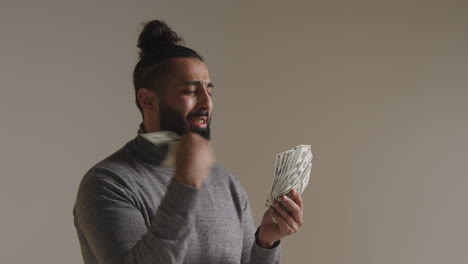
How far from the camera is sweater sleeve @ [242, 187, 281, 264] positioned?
150cm

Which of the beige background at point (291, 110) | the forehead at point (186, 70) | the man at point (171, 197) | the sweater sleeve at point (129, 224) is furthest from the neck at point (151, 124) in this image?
the beige background at point (291, 110)

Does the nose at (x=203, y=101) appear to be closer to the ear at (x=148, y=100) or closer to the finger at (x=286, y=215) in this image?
the ear at (x=148, y=100)

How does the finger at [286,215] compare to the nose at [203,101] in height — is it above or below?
below

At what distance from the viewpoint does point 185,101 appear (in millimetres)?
1396

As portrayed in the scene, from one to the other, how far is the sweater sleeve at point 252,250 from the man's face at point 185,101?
1.02 feet

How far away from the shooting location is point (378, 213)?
2.66m

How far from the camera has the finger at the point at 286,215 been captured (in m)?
1.40

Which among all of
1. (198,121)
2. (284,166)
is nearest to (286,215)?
(284,166)

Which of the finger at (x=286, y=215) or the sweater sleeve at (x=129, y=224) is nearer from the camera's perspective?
the sweater sleeve at (x=129, y=224)

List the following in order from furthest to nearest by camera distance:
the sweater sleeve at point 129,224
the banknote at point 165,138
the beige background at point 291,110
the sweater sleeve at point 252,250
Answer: the beige background at point 291,110, the sweater sleeve at point 252,250, the banknote at point 165,138, the sweater sleeve at point 129,224

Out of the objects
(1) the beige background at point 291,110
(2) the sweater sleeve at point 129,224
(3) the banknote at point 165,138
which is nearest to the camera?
(2) the sweater sleeve at point 129,224

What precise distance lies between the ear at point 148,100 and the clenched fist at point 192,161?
1.04 ft

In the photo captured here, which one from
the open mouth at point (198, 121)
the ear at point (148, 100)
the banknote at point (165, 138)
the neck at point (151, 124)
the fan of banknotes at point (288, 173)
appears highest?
the ear at point (148, 100)

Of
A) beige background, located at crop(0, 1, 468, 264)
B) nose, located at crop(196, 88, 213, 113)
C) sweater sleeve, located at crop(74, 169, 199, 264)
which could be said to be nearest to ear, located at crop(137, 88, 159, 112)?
nose, located at crop(196, 88, 213, 113)
